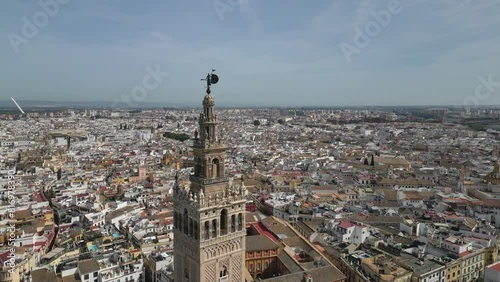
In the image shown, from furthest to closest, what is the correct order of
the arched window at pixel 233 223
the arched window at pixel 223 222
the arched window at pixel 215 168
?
the arched window at pixel 233 223 → the arched window at pixel 223 222 → the arched window at pixel 215 168

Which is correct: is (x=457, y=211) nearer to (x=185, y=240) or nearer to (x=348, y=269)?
(x=348, y=269)

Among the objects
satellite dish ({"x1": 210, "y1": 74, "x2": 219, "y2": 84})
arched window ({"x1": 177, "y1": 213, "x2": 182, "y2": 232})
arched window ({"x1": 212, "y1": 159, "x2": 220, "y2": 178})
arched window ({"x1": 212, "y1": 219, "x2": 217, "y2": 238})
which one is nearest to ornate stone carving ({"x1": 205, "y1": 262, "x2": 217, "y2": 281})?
arched window ({"x1": 212, "y1": 219, "x2": 217, "y2": 238})

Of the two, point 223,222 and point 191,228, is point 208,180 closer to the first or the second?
point 223,222

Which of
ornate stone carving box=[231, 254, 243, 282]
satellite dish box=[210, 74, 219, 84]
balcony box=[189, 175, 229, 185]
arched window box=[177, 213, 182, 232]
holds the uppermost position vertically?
satellite dish box=[210, 74, 219, 84]

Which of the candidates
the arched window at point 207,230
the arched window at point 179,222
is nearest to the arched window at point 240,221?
the arched window at point 207,230

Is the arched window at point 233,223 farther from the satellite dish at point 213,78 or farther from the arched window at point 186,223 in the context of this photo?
the satellite dish at point 213,78

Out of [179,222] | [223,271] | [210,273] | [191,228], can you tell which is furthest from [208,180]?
[223,271]

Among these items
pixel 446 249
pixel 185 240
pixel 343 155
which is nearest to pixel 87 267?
pixel 185 240

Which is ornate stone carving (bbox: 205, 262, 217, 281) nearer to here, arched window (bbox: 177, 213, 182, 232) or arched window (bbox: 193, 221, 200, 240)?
arched window (bbox: 193, 221, 200, 240)
